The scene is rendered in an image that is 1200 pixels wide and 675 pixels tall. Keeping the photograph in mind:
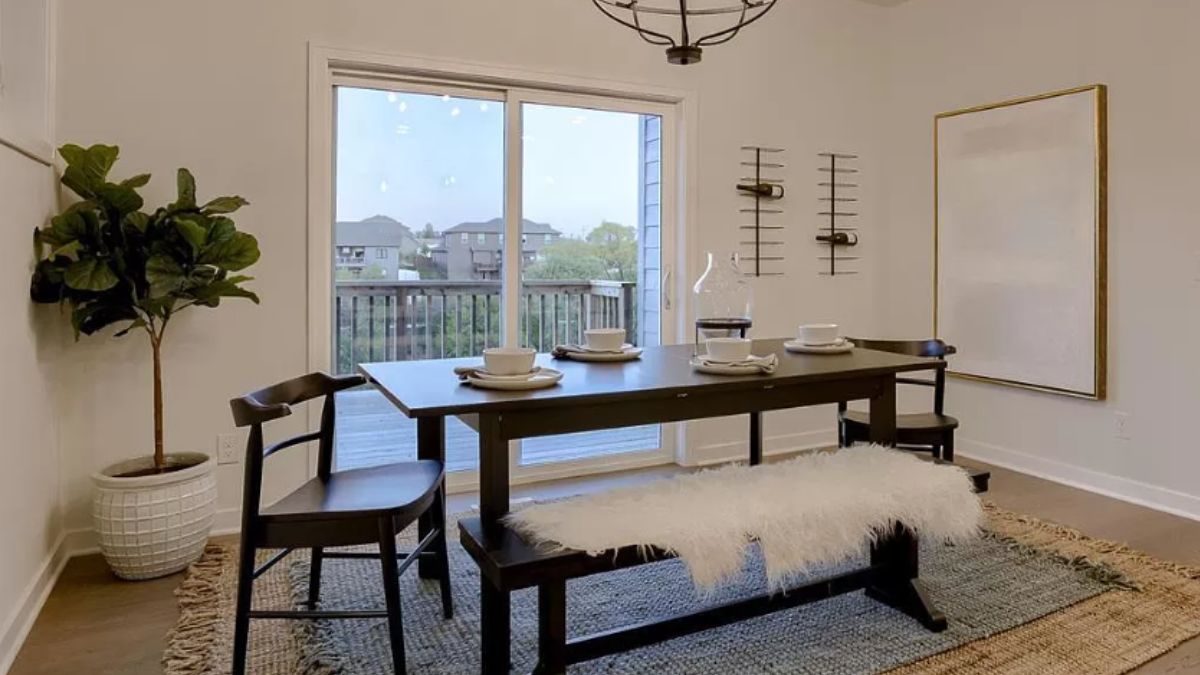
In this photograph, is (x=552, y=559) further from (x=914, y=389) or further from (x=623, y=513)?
(x=914, y=389)

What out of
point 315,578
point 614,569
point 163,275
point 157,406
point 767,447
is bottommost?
point 315,578

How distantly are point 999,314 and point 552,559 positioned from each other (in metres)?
3.38

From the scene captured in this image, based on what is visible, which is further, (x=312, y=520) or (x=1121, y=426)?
(x=1121, y=426)

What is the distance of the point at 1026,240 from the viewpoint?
13.2 feet

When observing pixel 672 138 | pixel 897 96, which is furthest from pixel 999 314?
pixel 672 138

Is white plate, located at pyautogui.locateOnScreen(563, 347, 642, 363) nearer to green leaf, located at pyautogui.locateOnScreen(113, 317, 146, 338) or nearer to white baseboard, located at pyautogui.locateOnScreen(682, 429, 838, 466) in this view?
green leaf, located at pyautogui.locateOnScreen(113, 317, 146, 338)

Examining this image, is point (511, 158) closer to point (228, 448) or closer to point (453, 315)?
point (453, 315)

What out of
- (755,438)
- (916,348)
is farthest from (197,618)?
(916,348)

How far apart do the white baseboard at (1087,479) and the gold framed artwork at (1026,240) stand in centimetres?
39

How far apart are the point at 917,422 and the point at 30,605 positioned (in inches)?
128

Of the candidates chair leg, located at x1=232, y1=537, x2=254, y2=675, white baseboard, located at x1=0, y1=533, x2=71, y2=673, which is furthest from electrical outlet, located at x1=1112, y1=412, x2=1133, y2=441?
white baseboard, located at x1=0, y1=533, x2=71, y2=673

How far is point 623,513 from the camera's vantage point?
1944 millimetres

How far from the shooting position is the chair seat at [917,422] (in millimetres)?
3090

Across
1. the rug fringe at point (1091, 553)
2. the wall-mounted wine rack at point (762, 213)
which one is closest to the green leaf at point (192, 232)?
the wall-mounted wine rack at point (762, 213)
